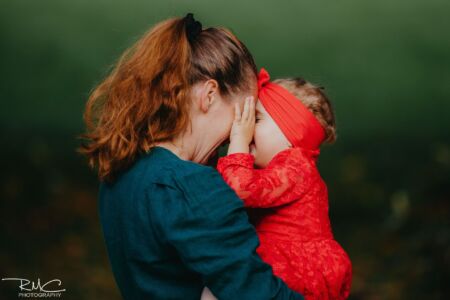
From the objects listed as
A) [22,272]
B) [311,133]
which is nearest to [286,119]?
[311,133]

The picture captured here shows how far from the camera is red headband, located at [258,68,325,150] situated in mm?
1914

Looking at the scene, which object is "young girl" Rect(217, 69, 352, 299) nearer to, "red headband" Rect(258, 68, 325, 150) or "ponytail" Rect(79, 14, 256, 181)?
"red headband" Rect(258, 68, 325, 150)

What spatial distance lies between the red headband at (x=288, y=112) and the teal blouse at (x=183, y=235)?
465 mm

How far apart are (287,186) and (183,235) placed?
Result: 0.50 m

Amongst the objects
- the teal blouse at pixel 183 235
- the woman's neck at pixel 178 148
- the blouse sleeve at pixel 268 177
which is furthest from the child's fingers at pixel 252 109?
the teal blouse at pixel 183 235

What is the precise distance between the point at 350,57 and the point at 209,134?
468 centimetres

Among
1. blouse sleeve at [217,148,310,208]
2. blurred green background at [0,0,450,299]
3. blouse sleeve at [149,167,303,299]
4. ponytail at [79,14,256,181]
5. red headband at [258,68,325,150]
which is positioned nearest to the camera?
blouse sleeve at [149,167,303,299]

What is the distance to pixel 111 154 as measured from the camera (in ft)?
5.32

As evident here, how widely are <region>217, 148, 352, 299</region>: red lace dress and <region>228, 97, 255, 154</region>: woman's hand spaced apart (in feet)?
0.11

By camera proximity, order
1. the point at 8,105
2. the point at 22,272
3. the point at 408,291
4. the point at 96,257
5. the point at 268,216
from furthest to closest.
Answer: the point at 8,105 → the point at 96,257 → the point at 22,272 → the point at 408,291 → the point at 268,216

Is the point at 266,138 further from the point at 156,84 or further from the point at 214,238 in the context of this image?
the point at 214,238

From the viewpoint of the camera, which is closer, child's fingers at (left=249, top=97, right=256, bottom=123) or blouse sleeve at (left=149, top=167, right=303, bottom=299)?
blouse sleeve at (left=149, top=167, right=303, bottom=299)

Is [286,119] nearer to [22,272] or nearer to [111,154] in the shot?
[111,154]

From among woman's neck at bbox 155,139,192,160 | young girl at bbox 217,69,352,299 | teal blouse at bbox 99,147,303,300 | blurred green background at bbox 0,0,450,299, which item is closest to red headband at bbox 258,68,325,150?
young girl at bbox 217,69,352,299
